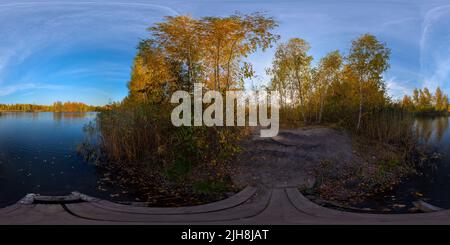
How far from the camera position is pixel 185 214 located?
6.18ft

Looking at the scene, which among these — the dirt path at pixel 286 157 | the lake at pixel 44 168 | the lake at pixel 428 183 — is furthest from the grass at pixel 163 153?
the lake at pixel 428 183

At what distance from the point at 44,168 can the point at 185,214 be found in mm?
2422

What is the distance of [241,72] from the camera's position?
3350mm

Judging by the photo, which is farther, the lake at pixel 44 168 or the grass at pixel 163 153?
the grass at pixel 163 153

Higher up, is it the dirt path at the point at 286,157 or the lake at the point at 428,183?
the dirt path at the point at 286,157

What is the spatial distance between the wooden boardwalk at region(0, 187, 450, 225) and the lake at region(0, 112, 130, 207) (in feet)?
1.26

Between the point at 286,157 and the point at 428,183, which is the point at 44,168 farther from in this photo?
the point at 428,183

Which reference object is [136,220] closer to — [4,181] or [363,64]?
[4,181]

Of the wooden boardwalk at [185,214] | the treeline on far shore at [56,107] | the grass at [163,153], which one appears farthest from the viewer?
the grass at [163,153]

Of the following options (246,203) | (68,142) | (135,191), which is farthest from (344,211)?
(68,142)

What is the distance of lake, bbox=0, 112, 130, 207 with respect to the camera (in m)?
2.46

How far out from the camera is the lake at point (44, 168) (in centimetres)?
246

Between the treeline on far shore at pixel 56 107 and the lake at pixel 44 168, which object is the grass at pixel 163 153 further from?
the treeline on far shore at pixel 56 107

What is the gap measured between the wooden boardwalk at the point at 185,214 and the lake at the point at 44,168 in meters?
0.38
